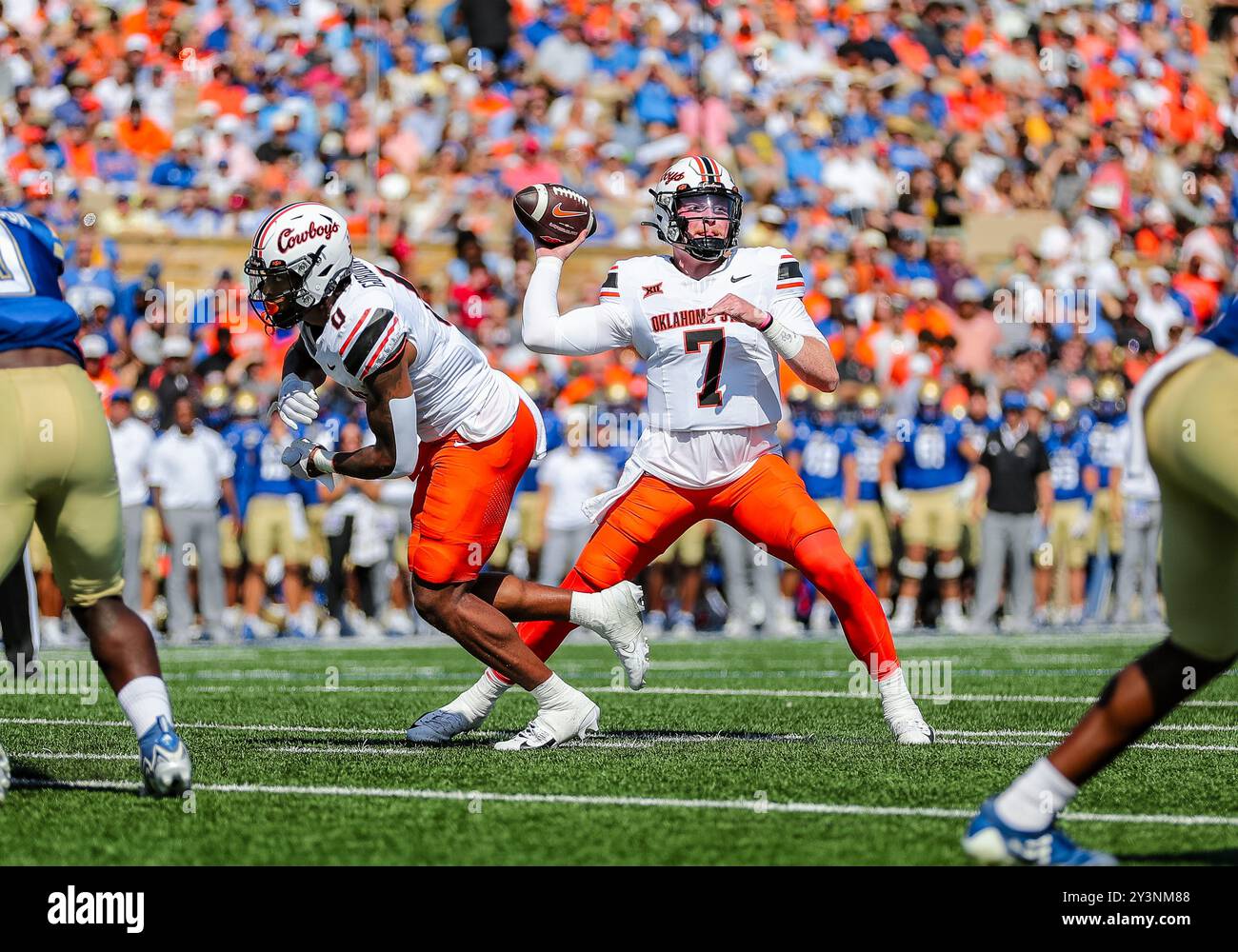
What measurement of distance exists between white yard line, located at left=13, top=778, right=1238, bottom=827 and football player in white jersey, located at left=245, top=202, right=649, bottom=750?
120 centimetres

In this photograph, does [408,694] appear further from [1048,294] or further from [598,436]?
[1048,294]

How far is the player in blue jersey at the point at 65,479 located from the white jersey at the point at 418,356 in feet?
3.70

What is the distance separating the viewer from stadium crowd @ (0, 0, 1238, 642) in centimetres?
1647

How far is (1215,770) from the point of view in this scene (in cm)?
636

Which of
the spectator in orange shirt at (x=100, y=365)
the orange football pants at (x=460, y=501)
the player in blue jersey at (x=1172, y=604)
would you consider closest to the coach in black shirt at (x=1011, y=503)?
the spectator in orange shirt at (x=100, y=365)

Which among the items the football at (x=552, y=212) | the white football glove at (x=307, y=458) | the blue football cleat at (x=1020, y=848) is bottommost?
the blue football cleat at (x=1020, y=848)

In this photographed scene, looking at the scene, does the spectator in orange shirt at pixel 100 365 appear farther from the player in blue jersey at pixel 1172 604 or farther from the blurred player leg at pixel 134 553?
the player in blue jersey at pixel 1172 604

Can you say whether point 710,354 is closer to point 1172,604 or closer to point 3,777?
point 3,777

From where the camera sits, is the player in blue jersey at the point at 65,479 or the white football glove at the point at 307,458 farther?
the white football glove at the point at 307,458

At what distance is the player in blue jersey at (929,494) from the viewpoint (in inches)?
667

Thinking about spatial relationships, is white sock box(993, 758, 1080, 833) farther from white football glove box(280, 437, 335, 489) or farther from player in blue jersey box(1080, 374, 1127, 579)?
player in blue jersey box(1080, 374, 1127, 579)

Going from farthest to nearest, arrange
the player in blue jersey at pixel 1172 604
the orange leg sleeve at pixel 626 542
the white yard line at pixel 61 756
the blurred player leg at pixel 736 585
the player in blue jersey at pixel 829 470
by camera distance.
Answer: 1. the player in blue jersey at pixel 829 470
2. the blurred player leg at pixel 736 585
3. the orange leg sleeve at pixel 626 542
4. the white yard line at pixel 61 756
5. the player in blue jersey at pixel 1172 604

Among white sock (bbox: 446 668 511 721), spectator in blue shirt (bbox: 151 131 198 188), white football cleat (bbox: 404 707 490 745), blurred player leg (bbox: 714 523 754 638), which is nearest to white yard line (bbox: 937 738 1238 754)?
white sock (bbox: 446 668 511 721)
